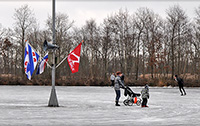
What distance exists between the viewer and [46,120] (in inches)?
424

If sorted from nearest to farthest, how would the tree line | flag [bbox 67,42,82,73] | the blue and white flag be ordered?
flag [bbox 67,42,82,73] → the blue and white flag → the tree line

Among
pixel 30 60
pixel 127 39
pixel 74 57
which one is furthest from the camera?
pixel 127 39

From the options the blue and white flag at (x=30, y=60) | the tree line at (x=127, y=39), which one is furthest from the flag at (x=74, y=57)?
the tree line at (x=127, y=39)

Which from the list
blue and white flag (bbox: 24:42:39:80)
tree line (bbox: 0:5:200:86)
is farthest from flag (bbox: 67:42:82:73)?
tree line (bbox: 0:5:200:86)

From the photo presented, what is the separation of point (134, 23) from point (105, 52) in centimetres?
802

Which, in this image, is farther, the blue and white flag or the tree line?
the tree line

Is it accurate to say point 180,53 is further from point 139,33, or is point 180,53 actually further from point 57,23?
point 57,23

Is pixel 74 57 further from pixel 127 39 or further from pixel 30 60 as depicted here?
pixel 127 39

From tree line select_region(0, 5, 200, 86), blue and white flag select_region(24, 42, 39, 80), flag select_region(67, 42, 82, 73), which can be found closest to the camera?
flag select_region(67, 42, 82, 73)

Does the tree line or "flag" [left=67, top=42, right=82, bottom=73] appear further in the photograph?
the tree line

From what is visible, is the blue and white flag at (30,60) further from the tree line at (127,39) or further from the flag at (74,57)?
the tree line at (127,39)

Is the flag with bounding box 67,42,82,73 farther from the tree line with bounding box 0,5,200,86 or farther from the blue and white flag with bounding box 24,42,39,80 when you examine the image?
the tree line with bounding box 0,5,200,86

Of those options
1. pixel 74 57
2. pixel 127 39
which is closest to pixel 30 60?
pixel 74 57

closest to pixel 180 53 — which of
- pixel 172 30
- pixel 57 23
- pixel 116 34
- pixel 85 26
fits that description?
pixel 172 30
